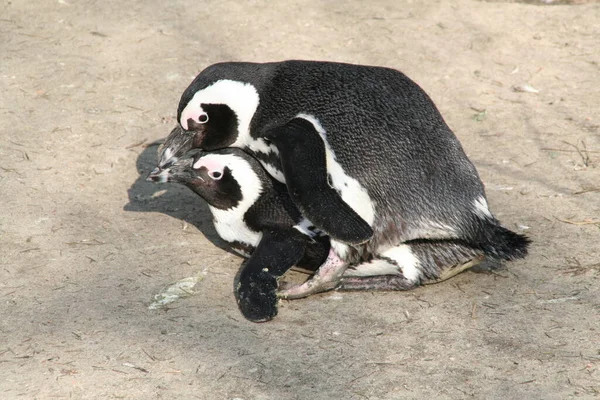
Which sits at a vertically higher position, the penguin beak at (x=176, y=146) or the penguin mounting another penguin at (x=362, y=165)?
the penguin mounting another penguin at (x=362, y=165)

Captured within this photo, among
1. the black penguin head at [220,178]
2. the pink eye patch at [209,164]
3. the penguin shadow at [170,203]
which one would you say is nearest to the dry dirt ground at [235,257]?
the penguin shadow at [170,203]

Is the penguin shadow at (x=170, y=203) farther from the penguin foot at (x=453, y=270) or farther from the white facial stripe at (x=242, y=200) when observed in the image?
the penguin foot at (x=453, y=270)

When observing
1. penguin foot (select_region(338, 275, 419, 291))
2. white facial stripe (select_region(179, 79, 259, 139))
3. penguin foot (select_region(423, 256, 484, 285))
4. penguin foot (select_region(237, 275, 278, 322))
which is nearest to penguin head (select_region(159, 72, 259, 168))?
white facial stripe (select_region(179, 79, 259, 139))

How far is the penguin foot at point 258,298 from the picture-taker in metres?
3.00

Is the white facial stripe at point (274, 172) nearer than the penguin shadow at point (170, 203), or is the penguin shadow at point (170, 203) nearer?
the white facial stripe at point (274, 172)

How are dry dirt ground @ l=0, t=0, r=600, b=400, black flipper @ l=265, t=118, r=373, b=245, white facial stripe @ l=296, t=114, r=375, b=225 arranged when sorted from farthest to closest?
white facial stripe @ l=296, t=114, r=375, b=225 < black flipper @ l=265, t=118, r=373, b=245 < dry dirt ground @ l=0, t=0, r=600, b=400

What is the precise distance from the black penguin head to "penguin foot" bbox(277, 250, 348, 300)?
0.39m

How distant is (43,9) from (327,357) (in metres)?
3.82

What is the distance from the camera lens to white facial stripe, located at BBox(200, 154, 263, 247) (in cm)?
333

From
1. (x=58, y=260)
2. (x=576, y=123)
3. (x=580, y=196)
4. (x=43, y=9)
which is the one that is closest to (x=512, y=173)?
(x=580, y=196)

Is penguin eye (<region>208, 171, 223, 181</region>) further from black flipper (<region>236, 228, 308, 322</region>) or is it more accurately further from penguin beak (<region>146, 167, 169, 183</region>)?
black flipper (<region>236, 228, 308, 322</region>)

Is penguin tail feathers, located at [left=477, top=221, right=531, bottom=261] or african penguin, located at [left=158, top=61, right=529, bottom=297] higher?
african penguin, located at [left=158, top=61, right=529, bottom=297]

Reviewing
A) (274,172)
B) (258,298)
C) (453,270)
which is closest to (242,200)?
(274,172)

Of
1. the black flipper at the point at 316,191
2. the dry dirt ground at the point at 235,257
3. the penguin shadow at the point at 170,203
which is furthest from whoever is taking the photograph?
the penguin shadow at the point at 170,203
